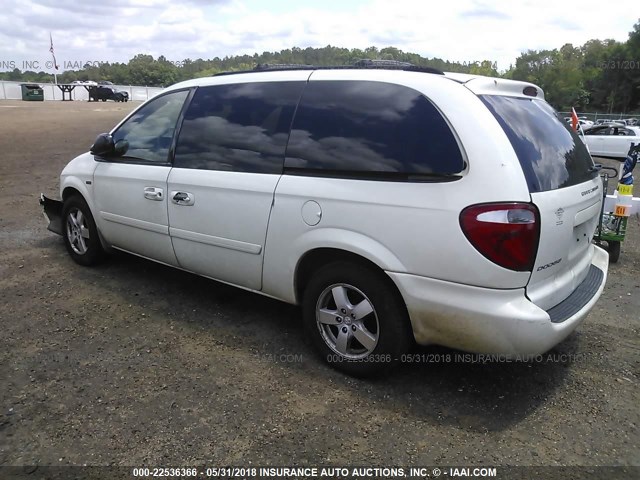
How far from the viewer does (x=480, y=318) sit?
267 centimetres

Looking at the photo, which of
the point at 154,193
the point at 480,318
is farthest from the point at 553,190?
the point at 154,193

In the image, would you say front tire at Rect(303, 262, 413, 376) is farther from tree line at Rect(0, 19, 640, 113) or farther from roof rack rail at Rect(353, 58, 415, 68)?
tree line at Rect(0, 19, 640, 113)

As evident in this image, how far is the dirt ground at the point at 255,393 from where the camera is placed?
259cm

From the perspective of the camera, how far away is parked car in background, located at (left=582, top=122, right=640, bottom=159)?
1845 cm

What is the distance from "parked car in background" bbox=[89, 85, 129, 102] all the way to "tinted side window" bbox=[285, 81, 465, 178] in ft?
164

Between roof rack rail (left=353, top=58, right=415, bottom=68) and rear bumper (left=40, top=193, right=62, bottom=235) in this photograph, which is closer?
roof rack rail (left=353, top=58, right=415, bottom=68)

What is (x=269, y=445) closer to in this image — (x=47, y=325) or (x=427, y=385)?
(x=427, y=385)

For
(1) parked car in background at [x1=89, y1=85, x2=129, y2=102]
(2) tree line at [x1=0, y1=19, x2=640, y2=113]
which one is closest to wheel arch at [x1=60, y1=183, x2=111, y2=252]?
(1) parked car in background at [x1=89, y1=85, x2=129, y2=102]

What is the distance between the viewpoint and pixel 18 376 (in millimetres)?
3195

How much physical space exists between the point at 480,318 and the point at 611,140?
763 inches

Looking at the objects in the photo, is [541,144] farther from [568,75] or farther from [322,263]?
[568,75]

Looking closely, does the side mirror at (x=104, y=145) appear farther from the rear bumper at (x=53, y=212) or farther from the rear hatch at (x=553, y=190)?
the rear hatch at (x=553, y=190)

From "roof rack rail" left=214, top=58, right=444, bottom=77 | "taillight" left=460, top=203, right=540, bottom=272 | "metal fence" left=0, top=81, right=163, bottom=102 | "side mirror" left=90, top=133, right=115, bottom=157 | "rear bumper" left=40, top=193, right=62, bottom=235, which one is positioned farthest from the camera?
"metal fence" left=0, top=81, right=163, bottom=102

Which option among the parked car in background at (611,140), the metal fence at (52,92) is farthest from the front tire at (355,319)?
the metal fence at (52,92)
